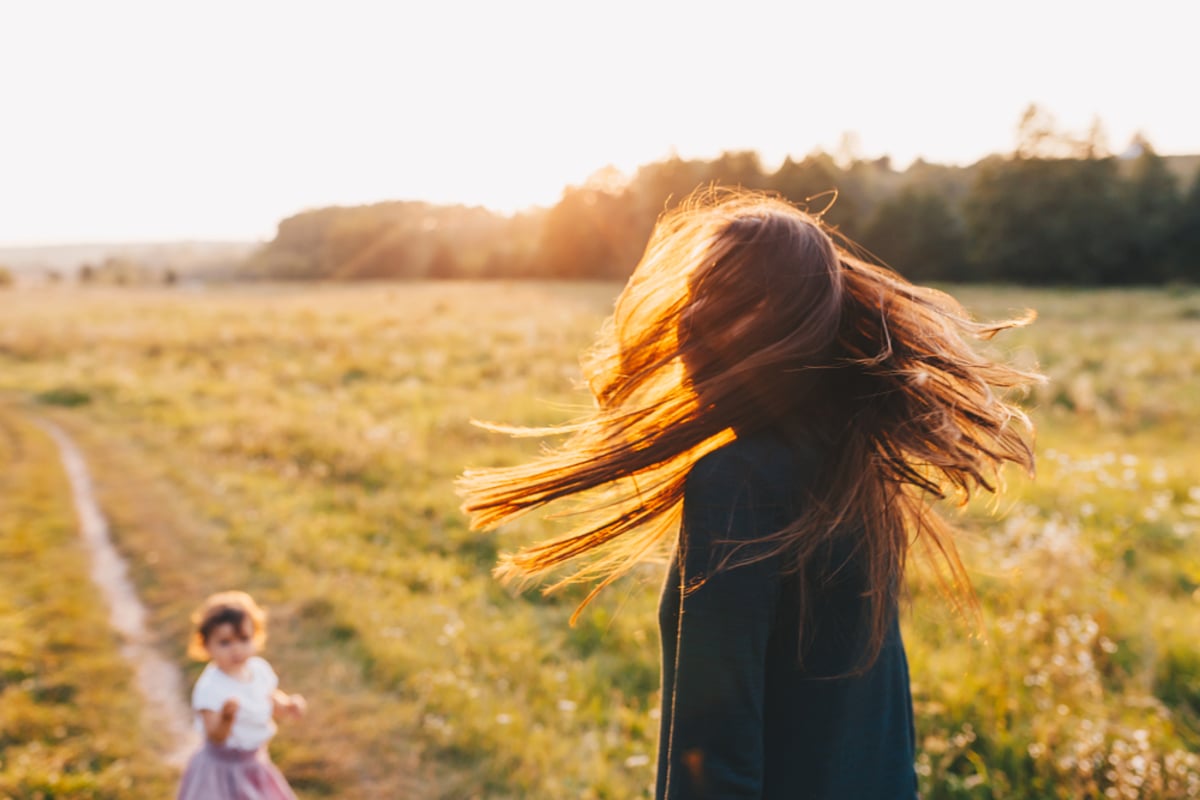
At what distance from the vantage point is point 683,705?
56.6 inches

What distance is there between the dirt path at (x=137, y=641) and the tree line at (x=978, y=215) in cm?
3557

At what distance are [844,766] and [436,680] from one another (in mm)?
3799

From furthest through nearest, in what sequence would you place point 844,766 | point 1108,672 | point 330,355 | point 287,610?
point 330,355, point 287,610, point 1108,672, point 844,766

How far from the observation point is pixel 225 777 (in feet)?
11.0

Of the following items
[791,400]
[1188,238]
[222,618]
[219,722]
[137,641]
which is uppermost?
[1188,238]

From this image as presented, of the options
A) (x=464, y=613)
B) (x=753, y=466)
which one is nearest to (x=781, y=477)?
(x=753, y=466)

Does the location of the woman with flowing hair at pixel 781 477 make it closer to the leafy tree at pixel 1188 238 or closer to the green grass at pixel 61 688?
the green grass at pixel 61 688

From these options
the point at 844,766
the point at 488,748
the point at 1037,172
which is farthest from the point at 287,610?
the point at 1037,172

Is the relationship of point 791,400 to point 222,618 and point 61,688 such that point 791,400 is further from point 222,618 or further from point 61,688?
point 61,688

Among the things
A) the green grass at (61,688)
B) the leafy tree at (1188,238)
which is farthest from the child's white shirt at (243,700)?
the leafy tree at (1188,238)

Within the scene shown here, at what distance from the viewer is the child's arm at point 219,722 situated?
10.9 feet

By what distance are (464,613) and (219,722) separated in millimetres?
2780

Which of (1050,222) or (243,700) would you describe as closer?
(243,700)

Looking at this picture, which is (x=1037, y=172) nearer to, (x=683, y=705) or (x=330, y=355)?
(x=330, y=355)
